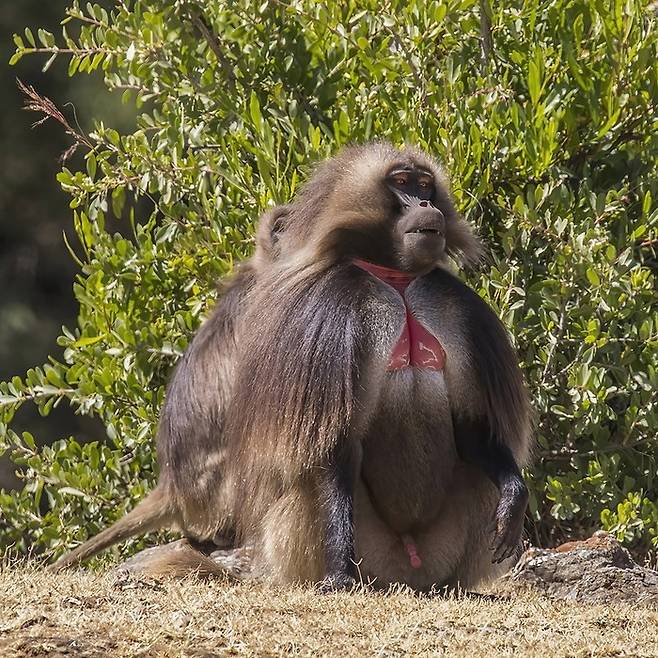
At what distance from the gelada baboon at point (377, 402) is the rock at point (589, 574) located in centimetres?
44

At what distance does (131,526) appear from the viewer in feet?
20.7

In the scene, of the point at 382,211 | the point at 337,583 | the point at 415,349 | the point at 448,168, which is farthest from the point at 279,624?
the point at 448,168

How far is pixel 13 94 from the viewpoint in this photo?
1207cm

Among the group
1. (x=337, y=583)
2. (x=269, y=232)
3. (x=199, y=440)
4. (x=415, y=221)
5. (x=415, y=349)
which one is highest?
(x=415, y=221)

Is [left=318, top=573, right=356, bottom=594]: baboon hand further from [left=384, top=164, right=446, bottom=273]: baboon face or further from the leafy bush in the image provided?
the leafy bush

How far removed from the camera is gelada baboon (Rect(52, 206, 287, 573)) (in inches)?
244

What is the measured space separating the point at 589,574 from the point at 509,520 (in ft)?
2.71

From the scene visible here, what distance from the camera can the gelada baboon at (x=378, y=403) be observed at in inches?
194

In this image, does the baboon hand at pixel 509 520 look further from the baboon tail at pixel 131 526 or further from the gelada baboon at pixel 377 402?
the baboon tail at pixel 131 526

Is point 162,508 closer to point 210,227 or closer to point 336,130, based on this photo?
point 210,227

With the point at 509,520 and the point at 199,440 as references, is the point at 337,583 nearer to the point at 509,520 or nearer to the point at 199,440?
the point at 509,520

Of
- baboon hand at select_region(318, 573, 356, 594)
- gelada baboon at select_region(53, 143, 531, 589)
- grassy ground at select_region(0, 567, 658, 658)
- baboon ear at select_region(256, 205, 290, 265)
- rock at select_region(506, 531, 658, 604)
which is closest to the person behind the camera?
grassy ground at select_region(0, 567, 658, 658)

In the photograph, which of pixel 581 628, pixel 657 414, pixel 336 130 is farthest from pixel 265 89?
pixel 581 628

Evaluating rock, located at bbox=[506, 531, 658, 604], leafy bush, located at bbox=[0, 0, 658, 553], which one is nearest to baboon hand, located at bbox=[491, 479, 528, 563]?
rock, located at bbox=[506, 531, 658, 604]
